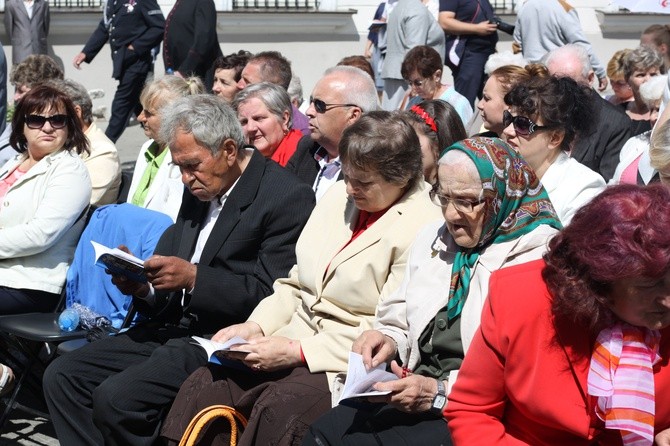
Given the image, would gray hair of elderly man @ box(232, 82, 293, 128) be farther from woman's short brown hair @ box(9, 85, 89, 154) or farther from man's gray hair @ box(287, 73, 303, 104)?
man's gray hair @ box(287, 73, 303, 104)

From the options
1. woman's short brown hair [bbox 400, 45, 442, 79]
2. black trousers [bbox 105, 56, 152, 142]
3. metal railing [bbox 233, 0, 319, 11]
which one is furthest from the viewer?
metal railing [bbox 233, 0, 319, 11]

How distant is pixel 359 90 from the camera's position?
18.7ft

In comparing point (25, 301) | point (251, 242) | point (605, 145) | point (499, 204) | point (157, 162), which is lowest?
point (25, 301)

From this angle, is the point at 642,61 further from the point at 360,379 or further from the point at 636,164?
the point at 360,379

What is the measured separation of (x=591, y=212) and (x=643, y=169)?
7.29ft

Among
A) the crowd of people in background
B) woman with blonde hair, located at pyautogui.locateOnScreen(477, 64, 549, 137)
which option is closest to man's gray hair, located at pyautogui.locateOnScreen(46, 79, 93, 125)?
the crowd of people in background

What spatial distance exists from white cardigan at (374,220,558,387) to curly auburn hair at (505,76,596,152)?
1.04 m

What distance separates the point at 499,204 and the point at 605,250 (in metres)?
0.79

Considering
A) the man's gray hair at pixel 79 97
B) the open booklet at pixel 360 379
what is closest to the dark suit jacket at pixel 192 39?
the man's gray hair at pixel 79 97

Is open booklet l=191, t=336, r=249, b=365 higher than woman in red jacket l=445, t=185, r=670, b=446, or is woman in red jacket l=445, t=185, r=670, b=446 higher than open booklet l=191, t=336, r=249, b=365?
woman in red jacket l=445, t=185, r=670, b=446

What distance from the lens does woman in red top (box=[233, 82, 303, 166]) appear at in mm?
6242

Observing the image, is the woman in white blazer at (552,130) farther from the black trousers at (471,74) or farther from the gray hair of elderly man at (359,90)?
the black trousers at (471,74)

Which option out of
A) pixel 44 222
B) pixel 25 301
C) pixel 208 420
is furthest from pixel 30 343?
pixel 208 420

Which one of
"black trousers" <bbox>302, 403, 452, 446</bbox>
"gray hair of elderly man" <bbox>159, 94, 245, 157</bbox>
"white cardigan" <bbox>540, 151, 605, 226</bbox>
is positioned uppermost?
"gray hair of elderly man" <bbox>159, 94, 245, 157</bbox>
